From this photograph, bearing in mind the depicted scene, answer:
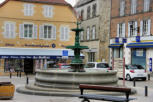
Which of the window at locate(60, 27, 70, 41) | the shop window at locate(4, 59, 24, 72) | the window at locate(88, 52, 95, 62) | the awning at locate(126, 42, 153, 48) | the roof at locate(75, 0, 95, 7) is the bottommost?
the shop window at locate(4, 59, 24, 72)

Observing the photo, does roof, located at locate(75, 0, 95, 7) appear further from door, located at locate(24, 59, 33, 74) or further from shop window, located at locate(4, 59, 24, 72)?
shop window, located at locate(4, 59, 24, 72)

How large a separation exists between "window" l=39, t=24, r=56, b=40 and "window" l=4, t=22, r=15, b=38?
295 centimetres

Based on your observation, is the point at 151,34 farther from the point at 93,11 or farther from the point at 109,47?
the point at 93,11

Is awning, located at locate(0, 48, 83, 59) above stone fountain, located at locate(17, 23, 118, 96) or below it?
above

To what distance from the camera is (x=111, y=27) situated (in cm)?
3956

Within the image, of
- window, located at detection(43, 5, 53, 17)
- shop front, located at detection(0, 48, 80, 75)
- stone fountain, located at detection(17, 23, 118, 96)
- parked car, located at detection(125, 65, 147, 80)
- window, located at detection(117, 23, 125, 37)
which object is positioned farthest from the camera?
window, located at detection(117, 23, 125, 37)

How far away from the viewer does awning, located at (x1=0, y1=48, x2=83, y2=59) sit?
2985 centimetres

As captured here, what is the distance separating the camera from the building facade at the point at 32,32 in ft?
101

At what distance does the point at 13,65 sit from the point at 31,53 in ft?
7.10

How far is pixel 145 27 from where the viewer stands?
110 ft

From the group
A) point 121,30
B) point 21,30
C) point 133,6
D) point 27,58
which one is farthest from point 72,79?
point 121,30

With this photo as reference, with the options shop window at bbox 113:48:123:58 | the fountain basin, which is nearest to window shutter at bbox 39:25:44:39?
shop window at bbox 113:48:123:58

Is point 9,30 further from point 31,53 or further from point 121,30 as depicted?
point 121,30

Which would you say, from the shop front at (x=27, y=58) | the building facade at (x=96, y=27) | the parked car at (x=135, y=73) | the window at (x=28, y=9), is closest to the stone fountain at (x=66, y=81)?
the parked car at (x=135, y=73)
